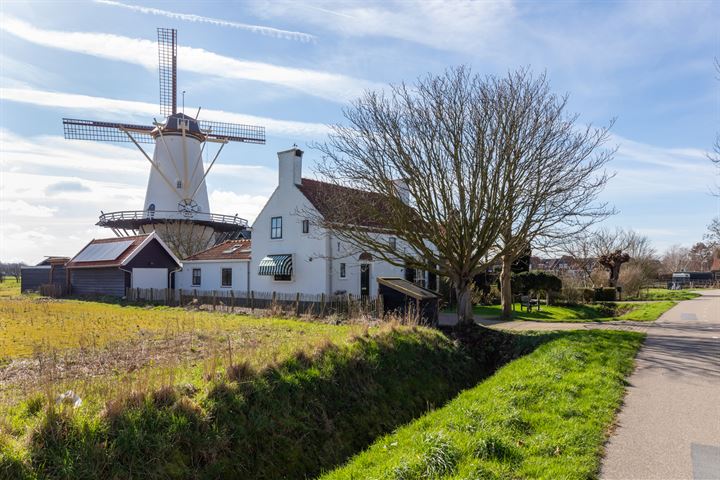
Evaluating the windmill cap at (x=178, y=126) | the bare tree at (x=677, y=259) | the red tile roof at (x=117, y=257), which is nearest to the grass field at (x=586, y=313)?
the red tile roof at (x=117, y=257)

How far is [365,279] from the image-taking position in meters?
28.3

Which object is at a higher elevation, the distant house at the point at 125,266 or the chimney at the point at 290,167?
the chimney at the point at 290,167

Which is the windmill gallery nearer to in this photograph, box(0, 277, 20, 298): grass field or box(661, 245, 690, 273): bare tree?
box(0, 277, 20, 298): grass field

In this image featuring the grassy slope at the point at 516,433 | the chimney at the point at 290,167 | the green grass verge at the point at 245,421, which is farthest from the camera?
the chimney at the point at 290,167

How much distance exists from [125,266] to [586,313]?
29.1 m

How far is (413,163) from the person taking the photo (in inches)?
612

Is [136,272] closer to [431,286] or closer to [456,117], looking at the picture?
[431,286]

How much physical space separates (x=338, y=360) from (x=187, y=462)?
13.4 feet

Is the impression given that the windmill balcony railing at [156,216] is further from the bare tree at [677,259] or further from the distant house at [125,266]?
the bare tree at [677,259]

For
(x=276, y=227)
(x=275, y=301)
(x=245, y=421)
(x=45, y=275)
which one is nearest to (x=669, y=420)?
(x=245, y=421)

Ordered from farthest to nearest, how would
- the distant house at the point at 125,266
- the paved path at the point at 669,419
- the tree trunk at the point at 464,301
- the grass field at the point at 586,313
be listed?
the distant house at the point at 125,266 → the grass field at the point at 586,313 → the tree trunk at the point at 464,301 → the paved path at the point at 669,419

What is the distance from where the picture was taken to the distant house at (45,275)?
42.0m

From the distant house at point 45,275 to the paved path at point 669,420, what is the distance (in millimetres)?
41115

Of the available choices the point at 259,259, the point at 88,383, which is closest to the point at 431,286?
the point at 259,259
